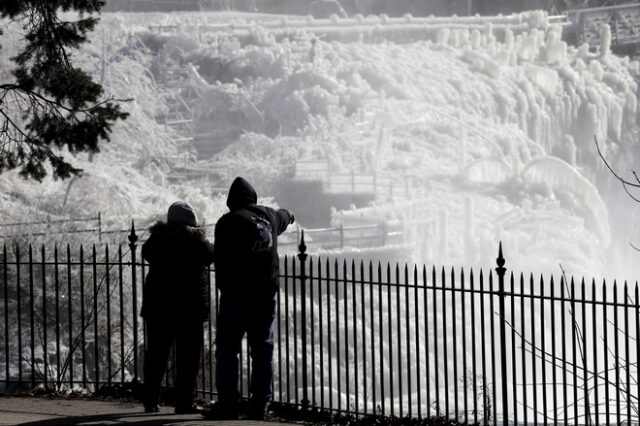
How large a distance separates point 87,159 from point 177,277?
155 feet

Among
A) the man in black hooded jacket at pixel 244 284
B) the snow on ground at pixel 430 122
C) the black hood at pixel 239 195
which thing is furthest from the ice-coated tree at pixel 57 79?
the snow on ground at pixel 430 122

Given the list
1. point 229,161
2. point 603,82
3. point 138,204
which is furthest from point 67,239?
point 603,82

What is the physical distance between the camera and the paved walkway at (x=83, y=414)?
752 centimetres

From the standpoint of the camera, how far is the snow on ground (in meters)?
64.7

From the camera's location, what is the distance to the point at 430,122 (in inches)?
3024

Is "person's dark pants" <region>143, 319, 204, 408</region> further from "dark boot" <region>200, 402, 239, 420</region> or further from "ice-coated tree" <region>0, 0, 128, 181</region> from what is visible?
"ice-coated tree" <region>0, 0, 128, 181</region>

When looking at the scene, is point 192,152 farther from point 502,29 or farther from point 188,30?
point 502,29

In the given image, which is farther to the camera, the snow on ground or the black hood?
the snow on ground

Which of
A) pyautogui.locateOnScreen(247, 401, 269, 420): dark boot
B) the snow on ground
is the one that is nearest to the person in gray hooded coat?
pyautogui.locateOnScreen(247, 401, 269, 420): dark boot

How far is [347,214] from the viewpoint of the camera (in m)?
58.1

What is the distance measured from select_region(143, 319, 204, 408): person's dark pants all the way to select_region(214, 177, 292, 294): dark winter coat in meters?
0.48

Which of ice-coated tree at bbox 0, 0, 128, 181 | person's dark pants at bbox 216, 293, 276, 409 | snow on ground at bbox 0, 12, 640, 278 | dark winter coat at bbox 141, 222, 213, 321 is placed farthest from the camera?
snow on ground at bbox 0, 12, 640, 278

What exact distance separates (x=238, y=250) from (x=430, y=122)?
70497 millimetres

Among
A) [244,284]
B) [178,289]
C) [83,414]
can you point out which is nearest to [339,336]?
[83,414]
